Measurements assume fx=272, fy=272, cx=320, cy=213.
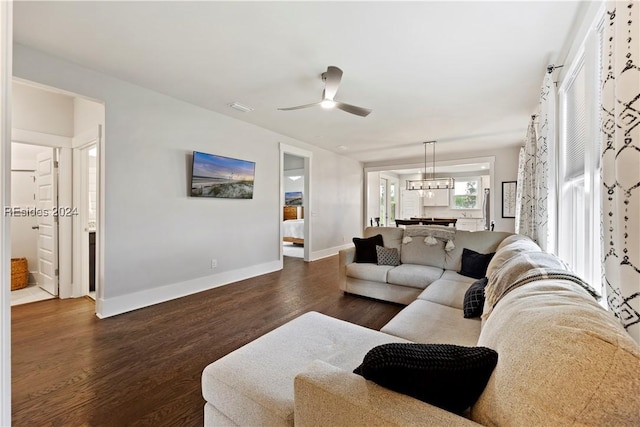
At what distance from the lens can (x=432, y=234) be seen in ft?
12.1

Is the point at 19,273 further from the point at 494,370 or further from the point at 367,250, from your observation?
the point at 494,370

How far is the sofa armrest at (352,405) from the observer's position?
0.77 meters

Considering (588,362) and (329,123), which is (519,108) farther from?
(588,362)

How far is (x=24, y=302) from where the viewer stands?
3330mm

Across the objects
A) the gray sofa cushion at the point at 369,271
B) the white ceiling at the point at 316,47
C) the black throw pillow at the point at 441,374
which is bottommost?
the gray sofa cushion at the point at 369,271

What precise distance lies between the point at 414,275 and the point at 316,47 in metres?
2.59

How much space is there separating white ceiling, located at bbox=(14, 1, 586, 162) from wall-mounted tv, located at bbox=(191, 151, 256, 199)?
29.9 inches

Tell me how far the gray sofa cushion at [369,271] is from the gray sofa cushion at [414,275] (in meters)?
0.09

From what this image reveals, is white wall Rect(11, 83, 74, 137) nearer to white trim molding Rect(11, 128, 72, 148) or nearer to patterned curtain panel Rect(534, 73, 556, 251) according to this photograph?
white trim molding Rect(11, 128, 72, 148)

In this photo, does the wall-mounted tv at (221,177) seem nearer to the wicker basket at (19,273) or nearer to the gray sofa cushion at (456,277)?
the wicker basket at (19,273)

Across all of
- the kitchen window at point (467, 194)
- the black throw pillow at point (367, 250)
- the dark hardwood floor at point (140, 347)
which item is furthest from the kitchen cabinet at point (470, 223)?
the dark hardwood floor at point (140, 347)

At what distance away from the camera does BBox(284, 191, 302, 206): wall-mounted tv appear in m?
9.70

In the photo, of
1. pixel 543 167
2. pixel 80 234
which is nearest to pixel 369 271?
pixel 543 167

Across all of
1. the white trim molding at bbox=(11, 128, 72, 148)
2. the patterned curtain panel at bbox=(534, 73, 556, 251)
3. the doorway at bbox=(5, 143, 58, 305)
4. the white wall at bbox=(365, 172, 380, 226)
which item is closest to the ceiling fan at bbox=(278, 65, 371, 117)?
the patterned curtain panel at bbox=(534, 73, 556, 251)
